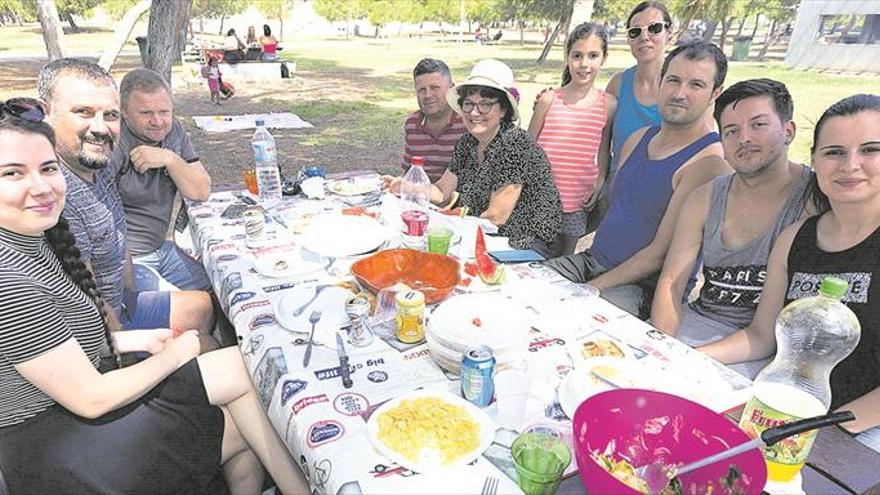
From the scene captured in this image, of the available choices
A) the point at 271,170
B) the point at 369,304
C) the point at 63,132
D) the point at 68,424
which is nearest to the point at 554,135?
the point at 271,170

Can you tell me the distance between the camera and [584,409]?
1.29 m

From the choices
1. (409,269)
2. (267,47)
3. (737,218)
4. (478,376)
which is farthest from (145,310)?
(267,47)

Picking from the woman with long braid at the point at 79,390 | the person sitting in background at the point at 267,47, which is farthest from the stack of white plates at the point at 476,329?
the person sitting in background at the point at 267,47

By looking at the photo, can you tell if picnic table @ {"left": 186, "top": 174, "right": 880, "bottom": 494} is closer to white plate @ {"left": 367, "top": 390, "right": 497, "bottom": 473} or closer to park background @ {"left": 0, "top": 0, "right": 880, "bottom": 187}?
white plate @ {"left": 367, "top": 390, "right": 497, "bottom": 473}

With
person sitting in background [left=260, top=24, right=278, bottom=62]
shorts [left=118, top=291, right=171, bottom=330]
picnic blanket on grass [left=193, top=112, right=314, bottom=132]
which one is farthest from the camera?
person sitting in background [left=260, top=24, right=278, bottom=62]

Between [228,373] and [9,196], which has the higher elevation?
[9,196]

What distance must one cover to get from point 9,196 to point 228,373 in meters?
0.95

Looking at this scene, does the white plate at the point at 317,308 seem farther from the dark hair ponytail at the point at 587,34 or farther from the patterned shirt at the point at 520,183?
the dark hair ponytail at the point at 587,34

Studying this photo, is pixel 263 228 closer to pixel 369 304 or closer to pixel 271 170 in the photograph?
pixel 271 170

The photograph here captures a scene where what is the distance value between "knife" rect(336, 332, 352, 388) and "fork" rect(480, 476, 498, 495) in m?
0.52

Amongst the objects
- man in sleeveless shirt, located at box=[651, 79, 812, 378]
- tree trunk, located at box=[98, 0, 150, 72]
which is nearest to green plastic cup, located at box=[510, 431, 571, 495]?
man in sleeveless shirt, located at box=[651, 79, 812, 378]

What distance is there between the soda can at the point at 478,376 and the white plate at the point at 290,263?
108 centimetres

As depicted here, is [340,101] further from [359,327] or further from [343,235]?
[359,327]

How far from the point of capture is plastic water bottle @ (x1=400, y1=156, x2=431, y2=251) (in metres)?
2.51
